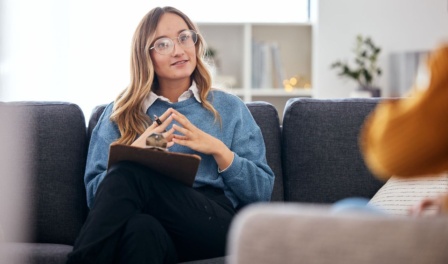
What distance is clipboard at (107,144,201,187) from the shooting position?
81.9 inches

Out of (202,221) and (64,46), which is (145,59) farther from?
(64,46)

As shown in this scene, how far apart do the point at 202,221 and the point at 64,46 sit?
2.74 metres

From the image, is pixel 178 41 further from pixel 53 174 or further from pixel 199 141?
pixel 53 174

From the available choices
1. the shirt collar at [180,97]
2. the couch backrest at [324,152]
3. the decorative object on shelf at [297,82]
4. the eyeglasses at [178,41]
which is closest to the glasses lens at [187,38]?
the eyeglasses at [178,41]

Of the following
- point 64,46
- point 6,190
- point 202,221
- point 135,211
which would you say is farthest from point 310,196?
point 64,46

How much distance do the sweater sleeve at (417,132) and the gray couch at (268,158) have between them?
4.87 ft

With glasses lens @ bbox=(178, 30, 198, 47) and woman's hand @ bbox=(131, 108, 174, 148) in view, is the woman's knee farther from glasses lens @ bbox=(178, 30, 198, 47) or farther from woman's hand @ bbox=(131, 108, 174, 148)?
glasses lens @ bbox=(178, 30, 198, 47)

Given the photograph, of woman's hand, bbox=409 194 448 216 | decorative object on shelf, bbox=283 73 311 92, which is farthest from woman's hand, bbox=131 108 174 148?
decorative object on shelf, bbox=283 73 311 92

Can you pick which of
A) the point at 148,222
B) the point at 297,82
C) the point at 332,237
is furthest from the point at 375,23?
the point at 332,237

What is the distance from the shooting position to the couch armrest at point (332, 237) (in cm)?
103

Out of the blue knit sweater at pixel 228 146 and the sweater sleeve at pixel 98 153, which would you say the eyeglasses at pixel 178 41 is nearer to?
the blue knit sweater at pixel 228 146

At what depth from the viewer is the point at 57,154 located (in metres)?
2.62

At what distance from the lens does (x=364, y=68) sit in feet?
16.7

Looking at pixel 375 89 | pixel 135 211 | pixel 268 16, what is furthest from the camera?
pixel 268 16
